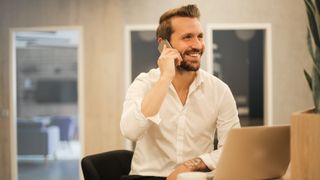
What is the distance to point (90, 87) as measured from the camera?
204 inches

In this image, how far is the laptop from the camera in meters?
0.93

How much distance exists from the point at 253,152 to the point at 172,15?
661 millimetres

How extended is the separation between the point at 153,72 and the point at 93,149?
378cm

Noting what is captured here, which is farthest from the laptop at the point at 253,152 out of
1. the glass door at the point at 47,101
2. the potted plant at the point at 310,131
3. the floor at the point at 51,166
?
the glass door at the point at 47,101

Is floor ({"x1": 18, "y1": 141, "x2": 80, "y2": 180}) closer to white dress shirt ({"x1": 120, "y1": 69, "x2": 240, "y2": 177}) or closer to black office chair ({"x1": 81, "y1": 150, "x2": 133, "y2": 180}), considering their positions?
black office chair ({"x1": 81, "y1": 150, "x2": 133, "y2": 180})

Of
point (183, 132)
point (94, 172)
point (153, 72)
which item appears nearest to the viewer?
point (183, 132)

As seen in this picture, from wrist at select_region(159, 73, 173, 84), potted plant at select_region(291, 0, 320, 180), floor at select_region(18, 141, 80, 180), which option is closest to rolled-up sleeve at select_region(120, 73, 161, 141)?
wrist at select_region(159, 73, 173, 84)

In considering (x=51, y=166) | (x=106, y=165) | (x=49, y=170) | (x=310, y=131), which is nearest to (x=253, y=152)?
(x=310, y=131)

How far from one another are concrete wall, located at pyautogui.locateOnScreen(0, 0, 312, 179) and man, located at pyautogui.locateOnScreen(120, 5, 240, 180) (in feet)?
11.7

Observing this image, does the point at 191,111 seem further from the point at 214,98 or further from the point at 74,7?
the point at 74,7

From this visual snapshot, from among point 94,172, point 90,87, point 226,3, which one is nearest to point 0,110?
point 90,87

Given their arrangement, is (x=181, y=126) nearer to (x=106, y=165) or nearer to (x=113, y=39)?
(x=106, y=165)

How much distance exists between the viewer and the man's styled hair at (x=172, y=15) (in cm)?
142

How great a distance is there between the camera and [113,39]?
16.8 ft
